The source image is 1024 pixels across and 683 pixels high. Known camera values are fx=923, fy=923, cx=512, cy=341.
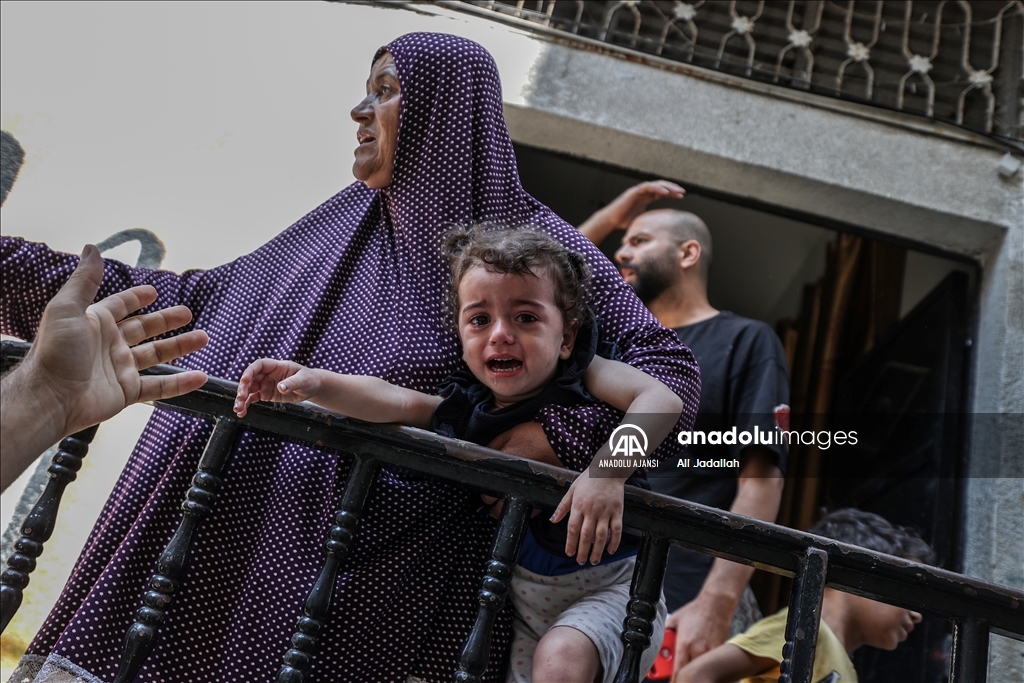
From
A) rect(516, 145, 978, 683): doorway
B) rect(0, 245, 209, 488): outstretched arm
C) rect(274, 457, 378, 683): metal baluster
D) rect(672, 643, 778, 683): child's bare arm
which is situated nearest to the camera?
rect(0, 245, 209, 488): outstretched arm

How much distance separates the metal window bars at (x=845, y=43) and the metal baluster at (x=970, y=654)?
2538 mm

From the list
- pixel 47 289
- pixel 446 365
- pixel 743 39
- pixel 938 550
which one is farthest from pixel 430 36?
pixel 938 550

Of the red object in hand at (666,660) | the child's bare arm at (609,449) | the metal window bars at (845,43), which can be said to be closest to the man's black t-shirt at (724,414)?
the red object in hand at (666,660)

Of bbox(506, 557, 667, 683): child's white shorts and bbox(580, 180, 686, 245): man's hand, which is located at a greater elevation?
bbox(580, 180, 686, 245): man's hand

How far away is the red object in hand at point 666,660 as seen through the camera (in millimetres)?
2732

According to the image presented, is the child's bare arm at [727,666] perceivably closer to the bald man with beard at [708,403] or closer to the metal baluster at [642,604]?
the bald man with beard at [708,403]

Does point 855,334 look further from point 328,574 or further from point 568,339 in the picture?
point 328,574

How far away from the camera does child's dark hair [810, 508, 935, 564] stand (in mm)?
2814

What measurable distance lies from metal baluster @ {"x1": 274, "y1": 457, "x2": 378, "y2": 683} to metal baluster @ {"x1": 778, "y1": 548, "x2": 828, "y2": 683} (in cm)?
80

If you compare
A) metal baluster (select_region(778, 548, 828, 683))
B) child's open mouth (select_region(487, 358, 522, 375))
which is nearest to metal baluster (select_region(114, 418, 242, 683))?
child's open mouth (select_region(487, 358, 522, 375))

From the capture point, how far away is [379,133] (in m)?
2.22

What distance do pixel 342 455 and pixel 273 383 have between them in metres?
0.26

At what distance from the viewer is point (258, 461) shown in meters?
1.87

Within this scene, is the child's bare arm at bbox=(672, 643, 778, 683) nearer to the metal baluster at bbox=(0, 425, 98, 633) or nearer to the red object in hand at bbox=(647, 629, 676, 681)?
the red object in hand at bbox=(647, 629, 676, 681)
